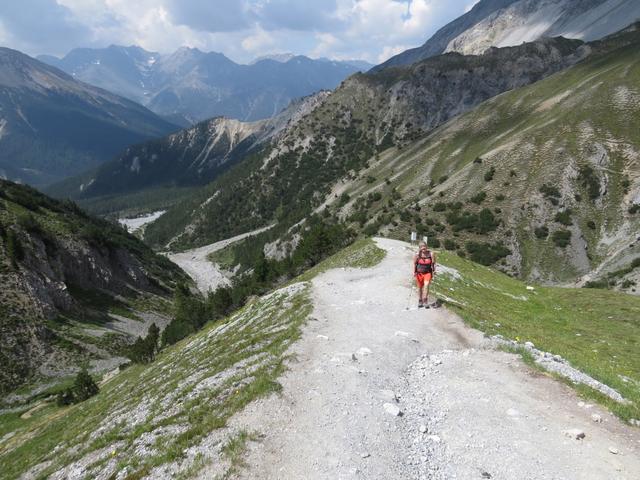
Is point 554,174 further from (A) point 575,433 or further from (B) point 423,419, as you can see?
(B) point 423,419

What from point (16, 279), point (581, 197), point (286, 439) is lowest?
point (581, 197)

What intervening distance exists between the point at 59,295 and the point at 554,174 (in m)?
118

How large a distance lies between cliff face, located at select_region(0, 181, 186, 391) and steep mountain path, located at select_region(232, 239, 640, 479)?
71.0 m

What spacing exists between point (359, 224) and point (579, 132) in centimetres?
6406

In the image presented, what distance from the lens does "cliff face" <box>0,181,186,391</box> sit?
71625 millimetres

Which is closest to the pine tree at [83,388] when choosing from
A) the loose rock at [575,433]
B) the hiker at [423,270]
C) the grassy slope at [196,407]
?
the grassy slope at [196,407]

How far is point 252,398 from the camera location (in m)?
14.7

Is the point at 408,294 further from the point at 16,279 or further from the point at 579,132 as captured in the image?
the point at 579,132

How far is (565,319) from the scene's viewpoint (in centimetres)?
3222

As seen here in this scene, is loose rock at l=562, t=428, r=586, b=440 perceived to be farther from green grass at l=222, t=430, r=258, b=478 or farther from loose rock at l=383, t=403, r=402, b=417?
green grass at l=222, t=430, r=258, b=478

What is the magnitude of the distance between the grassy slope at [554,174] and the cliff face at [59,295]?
7264 centimetres

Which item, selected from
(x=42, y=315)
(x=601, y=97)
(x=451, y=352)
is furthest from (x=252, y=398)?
(x=601, y=97)

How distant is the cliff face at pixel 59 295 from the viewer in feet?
235

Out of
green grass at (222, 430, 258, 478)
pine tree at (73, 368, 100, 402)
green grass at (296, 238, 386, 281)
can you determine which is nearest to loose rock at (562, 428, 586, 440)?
green grass at (222, 430, 258, 478)
